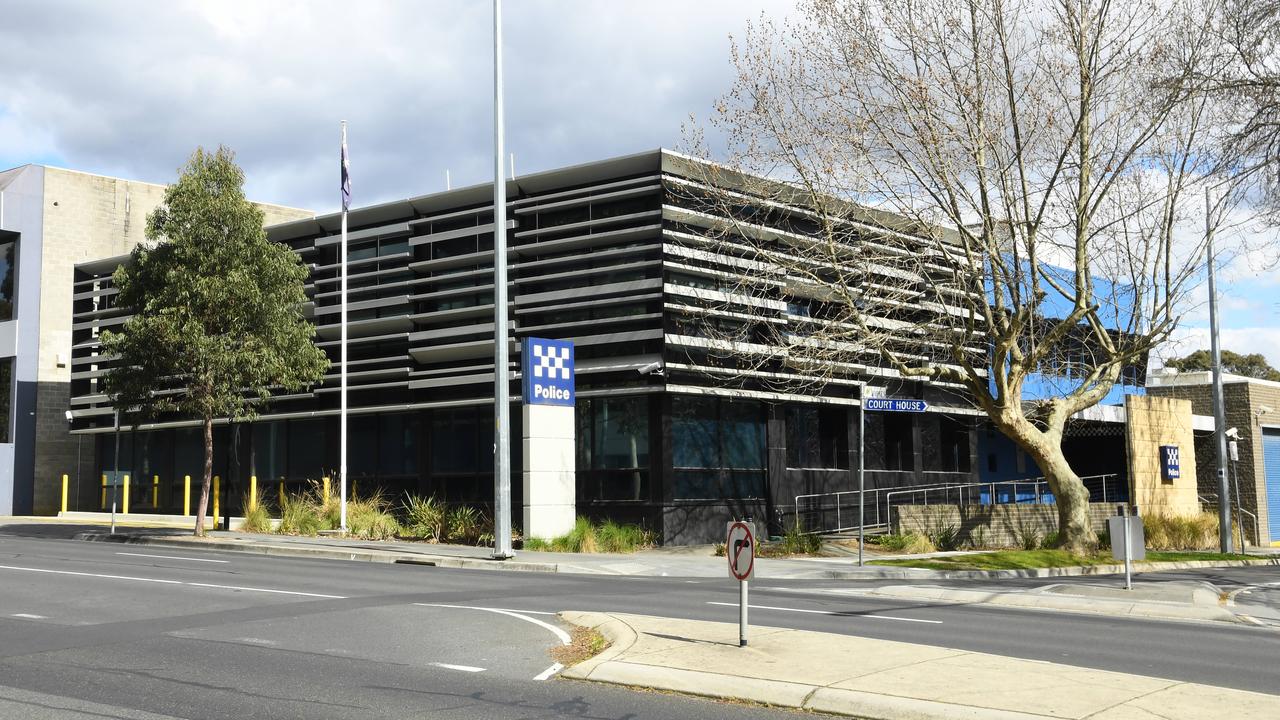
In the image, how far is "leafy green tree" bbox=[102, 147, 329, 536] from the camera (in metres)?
27.2

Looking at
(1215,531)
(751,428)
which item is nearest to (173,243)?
(751,428)

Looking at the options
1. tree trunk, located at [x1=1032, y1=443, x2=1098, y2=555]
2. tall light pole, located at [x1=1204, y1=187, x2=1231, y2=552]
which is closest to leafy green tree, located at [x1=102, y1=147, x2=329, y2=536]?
tree trunk, located at [x1=1032, y1=443, x2=1098, y2=555]

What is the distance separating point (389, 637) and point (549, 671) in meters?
2.59

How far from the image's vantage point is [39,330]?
41.6 meters

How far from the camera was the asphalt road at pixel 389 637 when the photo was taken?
831cm

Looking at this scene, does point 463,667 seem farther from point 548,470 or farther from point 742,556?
point 548,470

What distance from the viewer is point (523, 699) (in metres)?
8.38

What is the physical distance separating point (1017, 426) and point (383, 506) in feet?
55.4

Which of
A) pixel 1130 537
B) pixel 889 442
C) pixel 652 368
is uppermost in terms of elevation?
pixel 652 368

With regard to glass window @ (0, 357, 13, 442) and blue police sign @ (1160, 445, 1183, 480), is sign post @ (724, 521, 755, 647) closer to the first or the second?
blue police sign @ (1160, 445, 1183, 480)

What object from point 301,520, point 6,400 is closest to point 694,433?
point 301,520

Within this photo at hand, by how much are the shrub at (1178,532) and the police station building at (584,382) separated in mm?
5454

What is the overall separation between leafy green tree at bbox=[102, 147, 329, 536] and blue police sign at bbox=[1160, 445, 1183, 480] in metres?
26.8

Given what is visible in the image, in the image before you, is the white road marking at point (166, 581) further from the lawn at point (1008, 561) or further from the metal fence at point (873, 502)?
the metal fence at point (873, 502)
